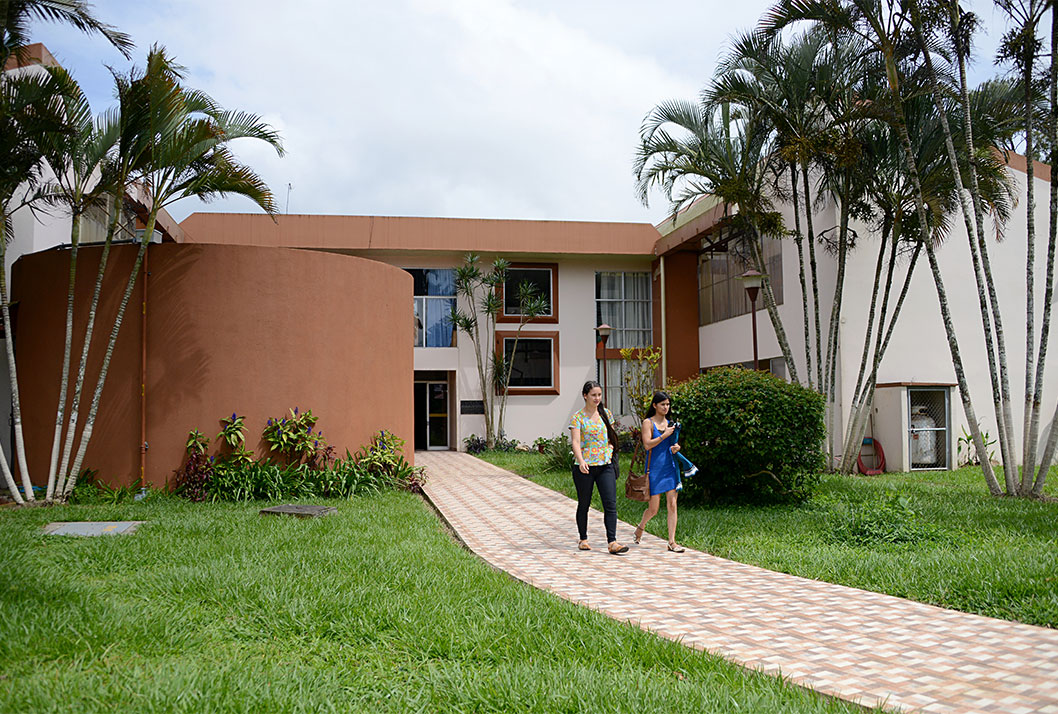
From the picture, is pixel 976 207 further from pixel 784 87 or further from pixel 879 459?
pixel 879 459

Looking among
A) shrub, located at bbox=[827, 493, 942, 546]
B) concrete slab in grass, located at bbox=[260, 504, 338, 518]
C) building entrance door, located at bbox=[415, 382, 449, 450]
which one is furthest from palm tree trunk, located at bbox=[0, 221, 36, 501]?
building entrance door, located at bbox=[415, 382, 449, 450]

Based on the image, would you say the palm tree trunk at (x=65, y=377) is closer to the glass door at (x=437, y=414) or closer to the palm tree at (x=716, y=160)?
the palm tree at (x=716, y=160)

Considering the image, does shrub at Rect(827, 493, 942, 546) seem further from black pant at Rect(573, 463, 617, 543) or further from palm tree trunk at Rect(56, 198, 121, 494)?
palm tree trunk at Rect(56, 198, 121, 494)

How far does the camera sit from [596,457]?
7.52 m

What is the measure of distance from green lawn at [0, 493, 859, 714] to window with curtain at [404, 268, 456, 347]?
14.7m

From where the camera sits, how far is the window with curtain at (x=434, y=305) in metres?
21.3

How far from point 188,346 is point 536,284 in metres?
12.5

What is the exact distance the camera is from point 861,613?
17.0 feet

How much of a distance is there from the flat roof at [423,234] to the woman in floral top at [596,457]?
1376cm

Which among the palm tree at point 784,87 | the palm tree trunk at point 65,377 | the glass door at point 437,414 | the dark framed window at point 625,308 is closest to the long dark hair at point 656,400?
the palm tree at point 784,87

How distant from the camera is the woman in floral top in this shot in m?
7.46

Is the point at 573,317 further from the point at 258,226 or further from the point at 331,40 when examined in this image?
the point at 331,40

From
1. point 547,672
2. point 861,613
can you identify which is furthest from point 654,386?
point 547,672

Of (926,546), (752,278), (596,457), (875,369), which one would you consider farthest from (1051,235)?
(596,457)
